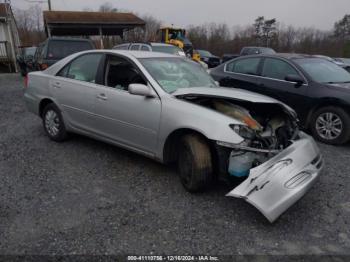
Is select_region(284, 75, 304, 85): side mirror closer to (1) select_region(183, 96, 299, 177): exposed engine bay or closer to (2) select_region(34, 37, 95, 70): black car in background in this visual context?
(1) select_region(183, 96, 299, 177): exposed engine bay

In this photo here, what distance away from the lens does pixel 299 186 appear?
9.00ft

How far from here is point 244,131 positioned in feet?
10.2

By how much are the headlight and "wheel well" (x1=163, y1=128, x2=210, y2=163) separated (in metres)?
0.45

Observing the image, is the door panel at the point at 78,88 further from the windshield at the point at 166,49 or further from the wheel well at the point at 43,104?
the windshield at the point at 166,49

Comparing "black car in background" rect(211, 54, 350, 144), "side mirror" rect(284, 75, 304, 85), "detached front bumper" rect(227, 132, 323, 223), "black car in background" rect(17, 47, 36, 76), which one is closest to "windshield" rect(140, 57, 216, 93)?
"detached front bumper" rect(227, 132, 323, 223)

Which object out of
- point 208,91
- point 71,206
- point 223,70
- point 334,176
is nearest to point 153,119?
point 208,91

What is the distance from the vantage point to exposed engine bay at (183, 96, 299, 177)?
3.01 m

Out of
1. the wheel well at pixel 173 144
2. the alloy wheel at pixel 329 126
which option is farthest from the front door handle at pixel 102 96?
the alloy wheel at pixel 329 126

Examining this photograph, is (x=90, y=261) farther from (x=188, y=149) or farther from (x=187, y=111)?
(x=187, y=111)

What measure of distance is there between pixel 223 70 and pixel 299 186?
4.70m

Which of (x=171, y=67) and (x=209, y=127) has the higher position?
(x=171, y=67)

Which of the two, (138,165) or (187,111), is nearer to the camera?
(187,111)

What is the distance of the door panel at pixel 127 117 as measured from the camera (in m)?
3.57

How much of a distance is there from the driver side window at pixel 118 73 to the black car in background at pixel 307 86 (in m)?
3.02
